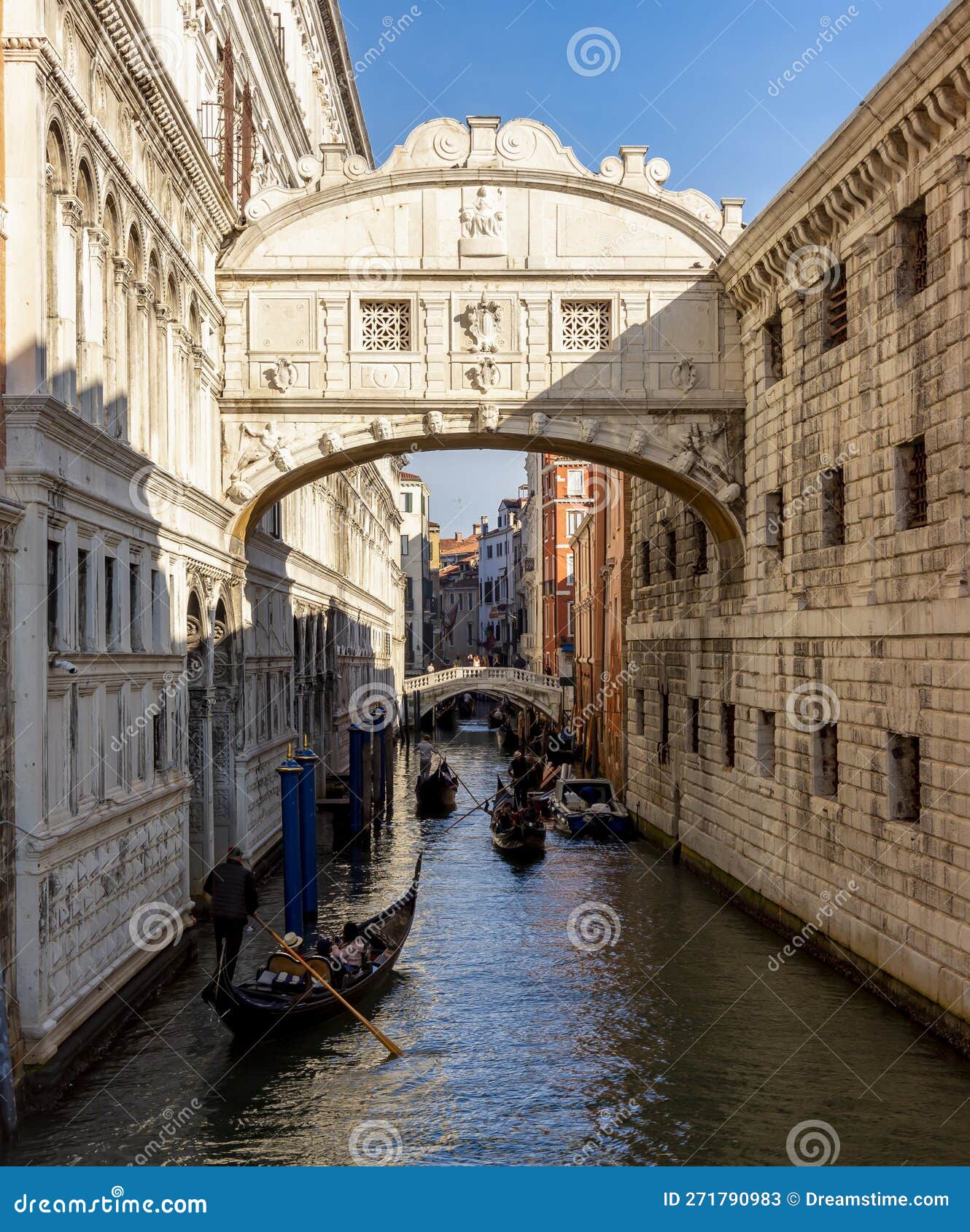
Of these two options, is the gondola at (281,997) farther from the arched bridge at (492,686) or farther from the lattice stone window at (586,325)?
the arched bridge at (492,686)

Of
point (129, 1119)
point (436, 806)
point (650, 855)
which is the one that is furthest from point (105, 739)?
point (436, 806)

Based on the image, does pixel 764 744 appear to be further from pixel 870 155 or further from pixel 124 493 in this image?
pixel 124 493

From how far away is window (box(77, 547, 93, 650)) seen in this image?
10.4 metres

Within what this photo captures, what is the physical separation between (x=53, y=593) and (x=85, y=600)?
37.6 inches

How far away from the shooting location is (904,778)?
11945 millimetres

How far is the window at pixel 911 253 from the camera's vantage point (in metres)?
12.1

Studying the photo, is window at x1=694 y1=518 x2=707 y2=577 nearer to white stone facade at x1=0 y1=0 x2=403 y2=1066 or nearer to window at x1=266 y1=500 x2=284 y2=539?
white stone facade at x1=0 y1=0 x2=403 y2=1066

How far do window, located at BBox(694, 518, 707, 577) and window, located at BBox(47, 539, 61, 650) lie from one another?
11.7m

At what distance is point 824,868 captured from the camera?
1369 cm

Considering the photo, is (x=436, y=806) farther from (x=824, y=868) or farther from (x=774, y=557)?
(x=824, y=868)

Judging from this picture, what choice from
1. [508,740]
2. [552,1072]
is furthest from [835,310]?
[508,740]

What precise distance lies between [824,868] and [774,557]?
418 cm

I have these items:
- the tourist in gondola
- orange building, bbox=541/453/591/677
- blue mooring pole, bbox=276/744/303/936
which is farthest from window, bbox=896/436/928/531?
orange building, bbox=541/453/591/677

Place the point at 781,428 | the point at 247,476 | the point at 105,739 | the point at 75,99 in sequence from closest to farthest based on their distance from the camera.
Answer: the point at 75,99, the point at 105,739, the point at 781,428, the point at 247,476
